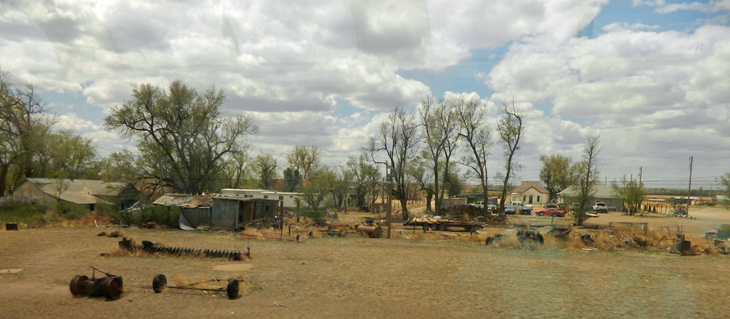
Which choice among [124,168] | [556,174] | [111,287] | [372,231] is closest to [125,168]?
[124,168]

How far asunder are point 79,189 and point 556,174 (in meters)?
77.3

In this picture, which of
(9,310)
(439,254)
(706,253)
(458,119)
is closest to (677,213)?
(458,119)

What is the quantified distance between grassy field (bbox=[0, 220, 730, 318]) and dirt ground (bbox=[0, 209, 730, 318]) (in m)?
0.04

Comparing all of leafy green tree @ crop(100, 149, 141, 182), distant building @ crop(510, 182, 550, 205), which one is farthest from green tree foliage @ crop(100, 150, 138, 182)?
distant building @ crop(510, 182, 550, 205)

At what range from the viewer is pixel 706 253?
846 inches

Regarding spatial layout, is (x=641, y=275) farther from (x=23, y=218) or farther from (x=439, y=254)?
(x=23, y=218)

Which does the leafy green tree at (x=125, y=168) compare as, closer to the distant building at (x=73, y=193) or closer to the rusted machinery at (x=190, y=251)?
the distant building at (x=73, y=193)

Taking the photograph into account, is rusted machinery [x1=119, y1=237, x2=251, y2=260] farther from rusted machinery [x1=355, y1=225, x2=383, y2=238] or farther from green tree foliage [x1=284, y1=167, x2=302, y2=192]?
green tree foliage [x1=284, y1=167, x2=302, y2=192]

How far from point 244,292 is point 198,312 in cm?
188

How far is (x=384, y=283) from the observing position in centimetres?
1355

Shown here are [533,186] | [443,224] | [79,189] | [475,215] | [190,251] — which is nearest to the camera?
[190,251]

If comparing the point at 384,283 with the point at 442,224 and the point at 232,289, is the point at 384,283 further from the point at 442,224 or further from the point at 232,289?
the point at 442,224

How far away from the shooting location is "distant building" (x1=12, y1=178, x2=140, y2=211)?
4144 centimetres

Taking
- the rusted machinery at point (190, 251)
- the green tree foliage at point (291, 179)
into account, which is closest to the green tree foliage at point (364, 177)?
the green tree foliage at point (291, 179)
